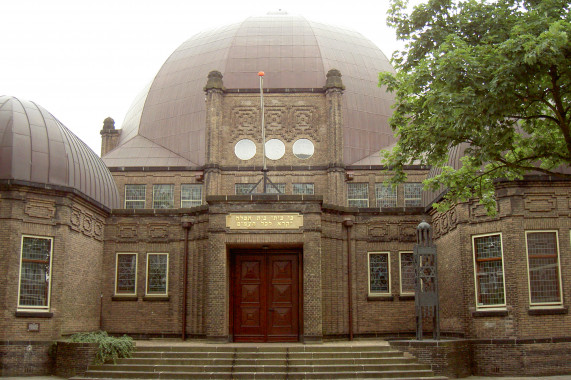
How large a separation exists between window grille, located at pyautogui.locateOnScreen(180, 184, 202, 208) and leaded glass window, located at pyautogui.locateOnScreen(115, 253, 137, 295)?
5.09 meters

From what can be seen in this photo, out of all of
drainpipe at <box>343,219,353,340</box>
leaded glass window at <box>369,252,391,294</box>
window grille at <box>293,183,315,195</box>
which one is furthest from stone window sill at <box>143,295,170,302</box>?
window grille at <box>293,183,315,195</box>

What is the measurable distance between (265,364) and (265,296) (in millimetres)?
4471

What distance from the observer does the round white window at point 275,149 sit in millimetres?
30875

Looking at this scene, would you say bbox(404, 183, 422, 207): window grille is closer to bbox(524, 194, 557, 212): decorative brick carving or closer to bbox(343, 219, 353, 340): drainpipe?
bbox(343, 219, 353, 340): drainpipe

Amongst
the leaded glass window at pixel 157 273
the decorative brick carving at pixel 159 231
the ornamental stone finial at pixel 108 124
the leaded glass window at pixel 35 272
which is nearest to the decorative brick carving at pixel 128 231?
the decorative brick carving at pixel 159 231

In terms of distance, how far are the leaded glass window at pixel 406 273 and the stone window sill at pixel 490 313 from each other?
4.90m

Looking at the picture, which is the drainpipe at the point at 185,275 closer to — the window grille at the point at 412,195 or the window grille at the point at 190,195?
the window grille at the point at 190,195

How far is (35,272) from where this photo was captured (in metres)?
21.2

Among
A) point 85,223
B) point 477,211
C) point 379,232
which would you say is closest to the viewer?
point 477,211

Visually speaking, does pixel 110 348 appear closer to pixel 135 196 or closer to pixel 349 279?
pixel 349 279

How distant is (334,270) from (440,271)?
394 cm

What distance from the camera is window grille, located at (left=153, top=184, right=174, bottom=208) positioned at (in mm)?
31078

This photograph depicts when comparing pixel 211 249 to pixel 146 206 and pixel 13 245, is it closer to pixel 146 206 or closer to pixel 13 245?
pixel 13 245

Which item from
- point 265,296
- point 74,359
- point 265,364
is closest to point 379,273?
point 265,296
